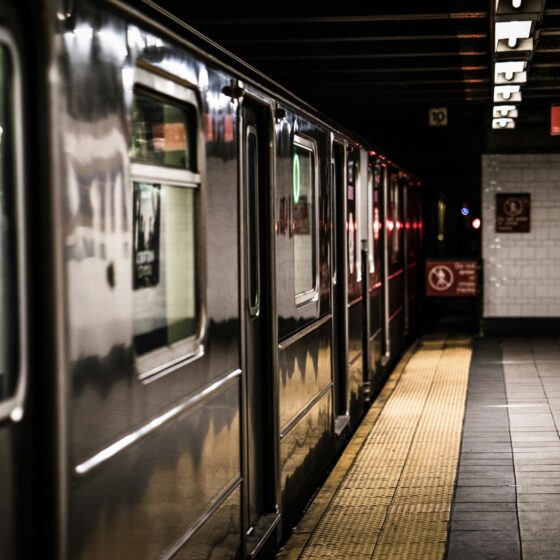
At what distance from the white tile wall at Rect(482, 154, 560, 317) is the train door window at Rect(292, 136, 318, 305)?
31.7 feet

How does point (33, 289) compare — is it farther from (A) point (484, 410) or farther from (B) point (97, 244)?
(A) point (484, 410)

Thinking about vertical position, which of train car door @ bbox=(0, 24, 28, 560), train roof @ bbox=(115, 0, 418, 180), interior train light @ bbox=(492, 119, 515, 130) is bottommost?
train car door @ bbox=(0, 24, 28, 560)

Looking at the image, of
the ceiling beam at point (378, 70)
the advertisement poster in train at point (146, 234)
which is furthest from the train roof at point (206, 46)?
the ceiling beam at point (378, 70)

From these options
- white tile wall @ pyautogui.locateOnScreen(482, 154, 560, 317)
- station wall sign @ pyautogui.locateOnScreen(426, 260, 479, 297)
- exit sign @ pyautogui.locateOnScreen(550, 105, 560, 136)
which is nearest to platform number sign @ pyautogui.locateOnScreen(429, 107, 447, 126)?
exit sign @ pyautogui.locateOnScreen(550, 105, 560, 136)

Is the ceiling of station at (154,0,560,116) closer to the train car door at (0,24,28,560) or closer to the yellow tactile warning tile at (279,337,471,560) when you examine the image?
Result: the yellow tactile warning tile at (279,337,471,560)

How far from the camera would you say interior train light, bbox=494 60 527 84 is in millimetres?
8242

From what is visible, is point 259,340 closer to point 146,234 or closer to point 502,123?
point 146,234

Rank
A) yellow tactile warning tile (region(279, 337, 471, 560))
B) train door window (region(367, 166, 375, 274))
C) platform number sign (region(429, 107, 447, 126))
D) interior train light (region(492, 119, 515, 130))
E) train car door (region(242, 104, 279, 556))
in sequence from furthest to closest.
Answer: platform number sign (region(429, 107, 447, 126)) → interior train light (region(492, 119, 515, 130)) → train door window (region(367, 166, 375, 274)) → yellow tactile warning tile (region(279, 337, 471, 560)) → train car door (region(242, 104, 279, 556))

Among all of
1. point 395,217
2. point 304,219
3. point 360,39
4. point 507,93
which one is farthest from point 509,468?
point 395,217

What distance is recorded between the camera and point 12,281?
2.25 metres

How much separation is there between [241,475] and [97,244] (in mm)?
1934

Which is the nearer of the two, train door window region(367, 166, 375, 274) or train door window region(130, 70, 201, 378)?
train door window region(130, 70, 201, 378)

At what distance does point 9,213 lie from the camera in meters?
2.25

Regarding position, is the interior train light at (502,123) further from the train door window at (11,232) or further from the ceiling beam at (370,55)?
the train door window at (11,232)
